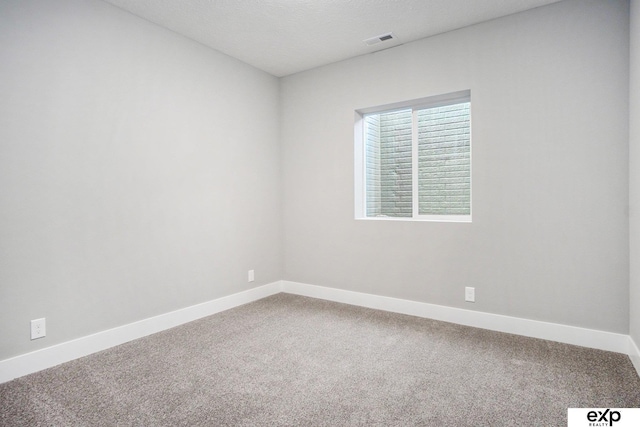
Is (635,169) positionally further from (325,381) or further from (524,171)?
(325,381)

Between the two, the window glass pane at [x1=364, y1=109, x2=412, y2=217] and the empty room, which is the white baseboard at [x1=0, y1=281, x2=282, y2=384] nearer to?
the empty room

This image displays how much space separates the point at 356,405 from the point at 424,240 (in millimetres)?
1787

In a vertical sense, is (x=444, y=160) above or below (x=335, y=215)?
above

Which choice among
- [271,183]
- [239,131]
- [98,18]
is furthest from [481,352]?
[98,18]

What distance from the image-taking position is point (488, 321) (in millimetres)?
2922

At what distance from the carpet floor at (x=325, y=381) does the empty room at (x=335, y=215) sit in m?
0.02

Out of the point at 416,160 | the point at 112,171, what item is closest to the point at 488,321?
the point at 416,160

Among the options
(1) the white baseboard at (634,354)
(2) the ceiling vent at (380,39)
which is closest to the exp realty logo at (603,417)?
(1) the white baseboard at (634,354)

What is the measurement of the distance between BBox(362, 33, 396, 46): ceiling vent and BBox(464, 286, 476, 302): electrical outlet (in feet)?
7.68

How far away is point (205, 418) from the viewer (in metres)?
1.71

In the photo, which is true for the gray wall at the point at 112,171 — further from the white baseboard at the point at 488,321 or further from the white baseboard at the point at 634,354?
the white baseboard at the point at 634,354

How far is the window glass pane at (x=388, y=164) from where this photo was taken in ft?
11.6

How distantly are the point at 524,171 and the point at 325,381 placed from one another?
86.2 inches

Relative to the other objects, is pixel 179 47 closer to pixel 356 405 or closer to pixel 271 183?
pixel 271 183
